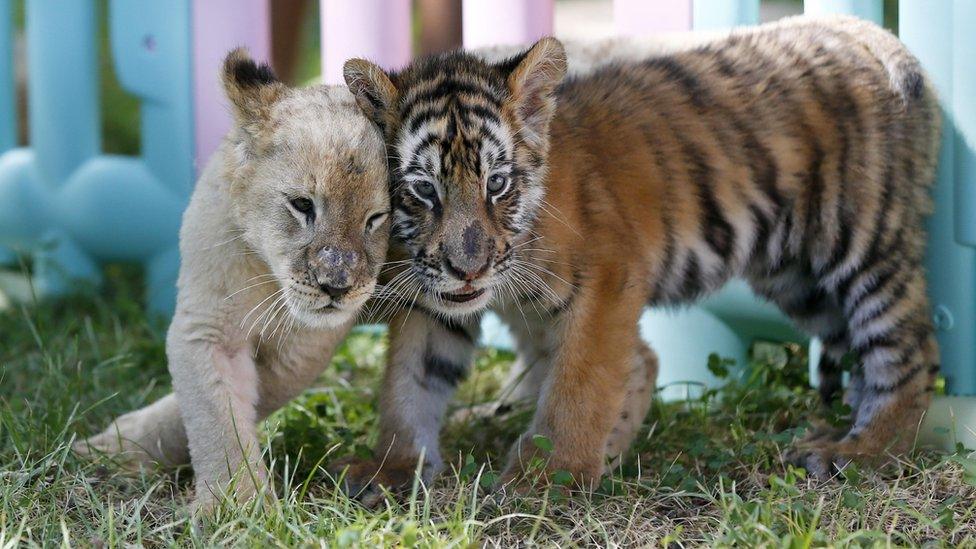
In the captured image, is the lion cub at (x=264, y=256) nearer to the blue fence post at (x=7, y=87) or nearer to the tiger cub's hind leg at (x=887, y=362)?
the tiger cub's hind leg at (x=887, y=362)

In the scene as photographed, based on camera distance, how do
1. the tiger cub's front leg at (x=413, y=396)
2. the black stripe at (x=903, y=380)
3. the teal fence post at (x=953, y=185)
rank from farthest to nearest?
the black stripe at (x=903, y=380)
the teal fence post at (x=953, y=185)
the tiger cub's front leg at (x=413, y=396)

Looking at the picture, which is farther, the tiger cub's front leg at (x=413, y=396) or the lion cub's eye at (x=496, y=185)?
the tiger cub's front leg at (x=413, y=396)

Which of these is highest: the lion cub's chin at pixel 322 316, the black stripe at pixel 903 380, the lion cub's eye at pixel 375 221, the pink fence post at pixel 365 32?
the pink fence post at pixel 365 32

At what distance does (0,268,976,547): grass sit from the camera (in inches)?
113

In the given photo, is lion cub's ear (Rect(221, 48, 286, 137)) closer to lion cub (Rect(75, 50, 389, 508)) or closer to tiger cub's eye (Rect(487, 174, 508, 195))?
lion cub (Rect(75, 50, 389, 508))

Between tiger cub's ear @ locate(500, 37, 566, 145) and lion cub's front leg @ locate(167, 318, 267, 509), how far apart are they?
1.00 metres

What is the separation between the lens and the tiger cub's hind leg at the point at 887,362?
145 inches

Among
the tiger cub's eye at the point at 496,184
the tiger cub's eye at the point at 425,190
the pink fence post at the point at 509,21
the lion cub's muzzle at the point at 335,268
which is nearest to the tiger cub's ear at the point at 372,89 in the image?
the tiger cub's eye at the point at 425,190

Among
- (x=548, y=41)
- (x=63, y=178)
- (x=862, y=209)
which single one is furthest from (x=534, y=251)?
(x=63, y=178)

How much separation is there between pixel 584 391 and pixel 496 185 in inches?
25.2

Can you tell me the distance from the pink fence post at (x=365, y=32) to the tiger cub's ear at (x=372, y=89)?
172 cm

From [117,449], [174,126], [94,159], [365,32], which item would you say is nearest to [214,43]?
[174,126]

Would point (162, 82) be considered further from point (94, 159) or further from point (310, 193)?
point (310, 193)

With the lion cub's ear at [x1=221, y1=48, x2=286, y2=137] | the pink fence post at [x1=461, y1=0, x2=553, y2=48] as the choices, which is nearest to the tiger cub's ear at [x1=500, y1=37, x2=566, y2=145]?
the lion cub's ear at [x1=221, y1=48, x2=286, y2=137]
